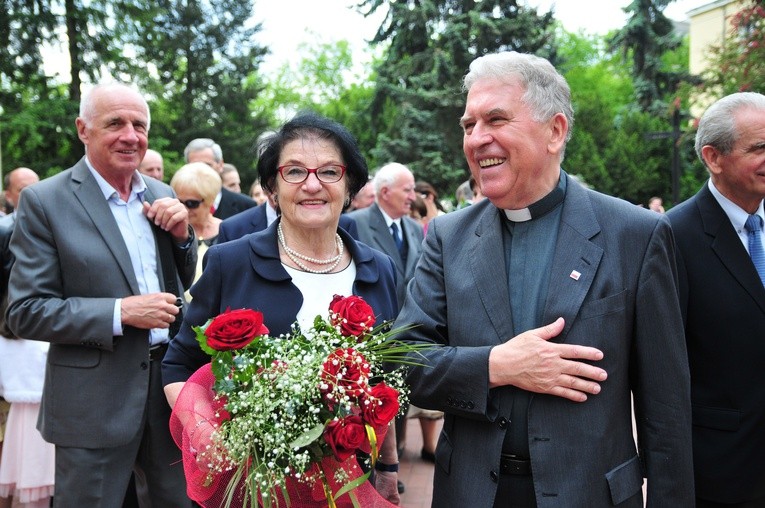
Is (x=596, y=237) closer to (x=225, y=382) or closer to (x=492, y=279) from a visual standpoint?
(x=492, y=279)

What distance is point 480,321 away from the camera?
2.61m

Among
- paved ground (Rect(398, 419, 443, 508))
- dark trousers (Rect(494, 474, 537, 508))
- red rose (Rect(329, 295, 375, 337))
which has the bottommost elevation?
paved ground (Rect(398, 419, 443, 508))

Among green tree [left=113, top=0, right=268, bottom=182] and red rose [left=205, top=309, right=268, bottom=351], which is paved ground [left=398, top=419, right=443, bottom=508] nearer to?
red rose [left=205, top=309, right=268, bottom=351]

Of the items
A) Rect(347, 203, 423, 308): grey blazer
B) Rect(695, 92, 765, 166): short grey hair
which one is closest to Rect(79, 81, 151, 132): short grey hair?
Rect(695, 92, 765, 166): short grey hair

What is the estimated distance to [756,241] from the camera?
11.6 feet

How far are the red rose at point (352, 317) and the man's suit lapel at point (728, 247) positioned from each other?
5.97ft

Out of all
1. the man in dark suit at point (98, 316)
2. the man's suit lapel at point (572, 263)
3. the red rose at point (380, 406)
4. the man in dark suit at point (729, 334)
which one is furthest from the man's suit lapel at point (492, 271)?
the man in dark suit at point (98, 316)

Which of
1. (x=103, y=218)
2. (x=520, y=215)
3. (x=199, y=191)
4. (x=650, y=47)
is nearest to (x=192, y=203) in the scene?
(x=199, y=191)

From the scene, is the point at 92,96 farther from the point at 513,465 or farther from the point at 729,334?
the point at 729,334

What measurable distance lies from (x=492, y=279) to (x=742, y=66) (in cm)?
843

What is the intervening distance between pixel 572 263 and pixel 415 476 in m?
4.64

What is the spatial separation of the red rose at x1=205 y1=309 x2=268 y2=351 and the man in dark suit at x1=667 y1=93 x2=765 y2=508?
1.98 meters

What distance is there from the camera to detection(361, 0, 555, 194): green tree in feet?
81.6

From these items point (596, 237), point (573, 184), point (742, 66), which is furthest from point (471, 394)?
point (742, 66)
